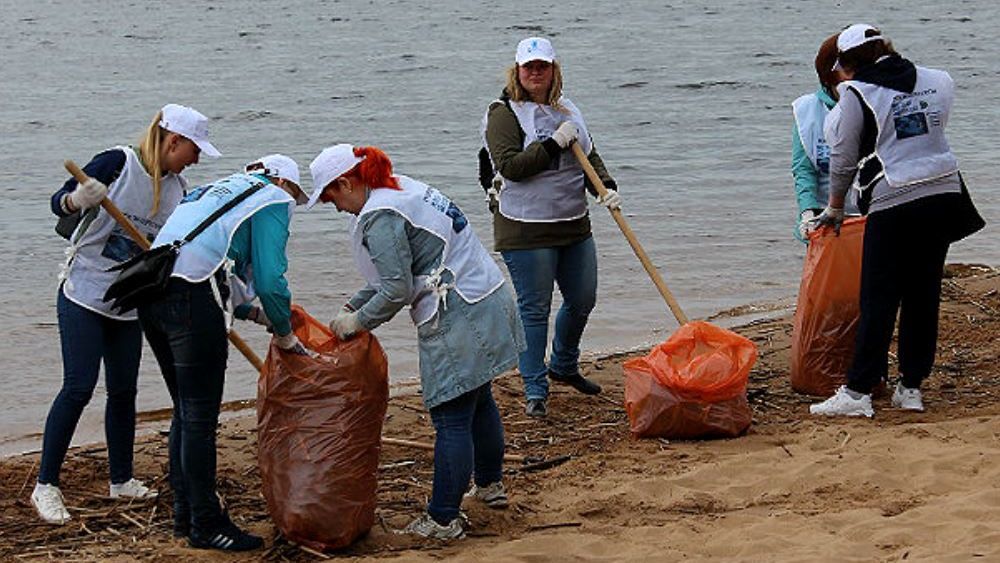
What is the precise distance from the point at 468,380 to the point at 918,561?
155 centimetres

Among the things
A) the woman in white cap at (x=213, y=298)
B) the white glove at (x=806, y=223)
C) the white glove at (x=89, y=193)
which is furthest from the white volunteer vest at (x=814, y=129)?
the white glove at (x=89, y=193)

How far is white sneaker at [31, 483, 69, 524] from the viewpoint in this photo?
6.29 m

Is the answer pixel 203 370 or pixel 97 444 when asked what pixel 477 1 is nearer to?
pixel 97 444

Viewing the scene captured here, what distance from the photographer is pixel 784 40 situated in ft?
93.8

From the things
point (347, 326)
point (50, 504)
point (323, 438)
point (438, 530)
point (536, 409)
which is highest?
point (347, 326)

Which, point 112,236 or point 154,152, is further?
point 112,236

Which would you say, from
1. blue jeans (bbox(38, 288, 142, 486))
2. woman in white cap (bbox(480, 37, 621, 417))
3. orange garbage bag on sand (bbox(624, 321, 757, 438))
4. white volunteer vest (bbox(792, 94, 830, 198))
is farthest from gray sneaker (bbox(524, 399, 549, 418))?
blue jeans (bbox(38, 288, 142, 486))

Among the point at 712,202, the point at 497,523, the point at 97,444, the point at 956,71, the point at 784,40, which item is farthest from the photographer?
the point at 784,40

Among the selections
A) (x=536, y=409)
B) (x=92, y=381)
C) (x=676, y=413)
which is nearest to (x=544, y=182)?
(x=536, y=409)

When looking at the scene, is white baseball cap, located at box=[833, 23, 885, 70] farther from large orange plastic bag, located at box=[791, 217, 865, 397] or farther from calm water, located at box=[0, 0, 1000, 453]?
calm water, located at box=[0, 0, 1000, 453]

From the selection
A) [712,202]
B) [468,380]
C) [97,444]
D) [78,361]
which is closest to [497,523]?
[468,380]

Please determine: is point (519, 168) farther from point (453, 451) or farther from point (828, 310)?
point (453, 451)

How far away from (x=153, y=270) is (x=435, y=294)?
0.92 metres

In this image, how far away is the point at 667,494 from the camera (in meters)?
6.32
